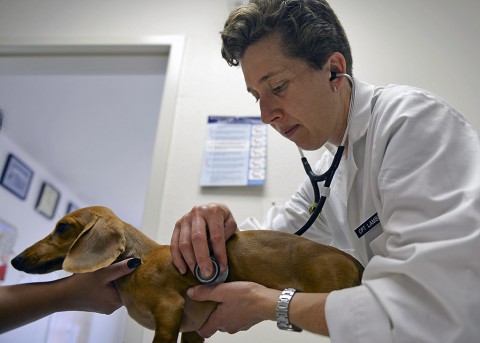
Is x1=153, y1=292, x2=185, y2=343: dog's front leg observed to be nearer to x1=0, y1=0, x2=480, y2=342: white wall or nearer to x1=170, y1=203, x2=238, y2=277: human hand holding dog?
x1=170, y1=203, x2=238, y2=277: human hand holding dog

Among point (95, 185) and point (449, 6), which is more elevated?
point (449, 6)

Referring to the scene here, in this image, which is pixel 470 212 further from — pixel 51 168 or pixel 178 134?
pixel 51 168

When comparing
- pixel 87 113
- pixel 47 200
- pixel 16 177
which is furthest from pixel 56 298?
pixel 47 200

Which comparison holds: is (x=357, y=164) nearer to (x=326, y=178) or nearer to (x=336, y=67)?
(x=326, y=178)

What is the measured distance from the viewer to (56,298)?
3.53 ft

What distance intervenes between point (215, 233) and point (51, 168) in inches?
122

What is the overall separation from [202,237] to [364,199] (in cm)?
36

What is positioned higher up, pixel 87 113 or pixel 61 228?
pixel 87 113

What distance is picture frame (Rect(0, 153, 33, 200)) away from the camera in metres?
3.21

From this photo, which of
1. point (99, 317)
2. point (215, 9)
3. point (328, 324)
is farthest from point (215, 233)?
point (99, 317)

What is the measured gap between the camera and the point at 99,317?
359 cm

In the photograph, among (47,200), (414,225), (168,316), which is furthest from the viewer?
(47,200)

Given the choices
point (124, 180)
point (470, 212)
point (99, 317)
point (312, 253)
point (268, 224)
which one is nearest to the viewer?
point (470, 212)

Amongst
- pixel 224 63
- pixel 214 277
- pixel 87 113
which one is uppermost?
pixel 87 113
